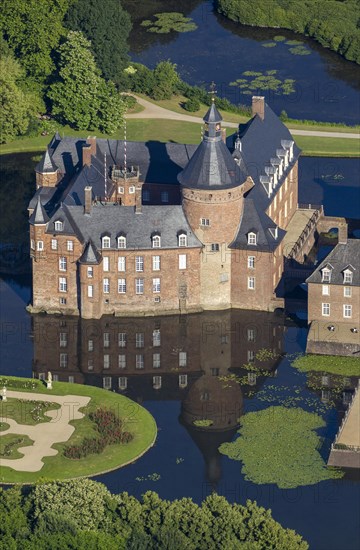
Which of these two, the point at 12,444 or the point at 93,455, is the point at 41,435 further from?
the point at 93,455

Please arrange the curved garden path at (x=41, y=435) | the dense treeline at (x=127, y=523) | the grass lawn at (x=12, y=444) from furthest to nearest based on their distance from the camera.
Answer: the grass lawn at (x=12, y=444), the curved garden path at (x=41, y=435), the dense treeline at (x=127, y=523)

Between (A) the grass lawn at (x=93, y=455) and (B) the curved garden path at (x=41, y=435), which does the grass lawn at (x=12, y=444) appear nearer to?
(B) the curved garden path at (x=41, y=435)

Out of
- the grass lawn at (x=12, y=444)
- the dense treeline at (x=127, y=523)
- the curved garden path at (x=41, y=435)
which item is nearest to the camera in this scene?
the dense treeline at (x=127, y=523)

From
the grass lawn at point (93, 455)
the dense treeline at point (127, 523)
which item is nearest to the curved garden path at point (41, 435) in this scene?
the grass lawn at point (93, 455)

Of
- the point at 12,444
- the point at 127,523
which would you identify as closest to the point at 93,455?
the point at 12,444

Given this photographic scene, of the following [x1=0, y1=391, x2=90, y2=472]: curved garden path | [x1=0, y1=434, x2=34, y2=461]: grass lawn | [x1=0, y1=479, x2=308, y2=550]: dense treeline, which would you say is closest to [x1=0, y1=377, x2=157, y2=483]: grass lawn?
[x1=0, y1=391, x2=90, y2=472]: curved garden path

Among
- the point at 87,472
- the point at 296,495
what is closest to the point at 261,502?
the point at 296,495
